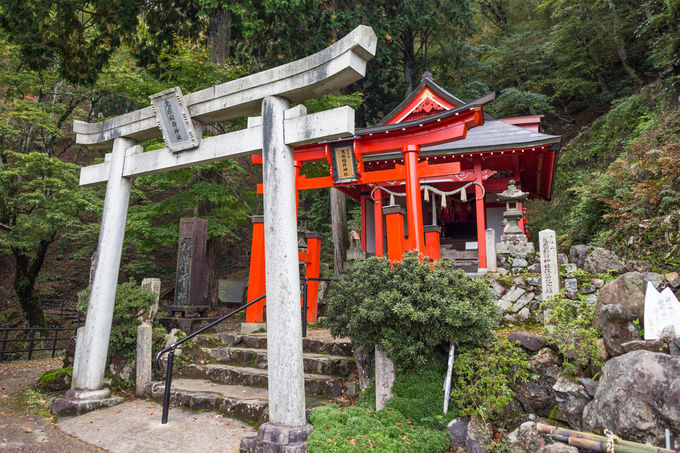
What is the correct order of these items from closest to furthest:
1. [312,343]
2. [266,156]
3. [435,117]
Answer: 1. [266,156]
2. [312,343]
3. [435,117]

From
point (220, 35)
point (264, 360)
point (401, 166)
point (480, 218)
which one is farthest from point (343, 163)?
point (220, 35)

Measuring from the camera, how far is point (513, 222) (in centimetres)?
830

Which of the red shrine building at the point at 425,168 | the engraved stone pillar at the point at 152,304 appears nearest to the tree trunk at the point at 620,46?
the red shrine building at the point at 425,168

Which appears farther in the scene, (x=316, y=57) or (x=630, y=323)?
(x=316, y=57)

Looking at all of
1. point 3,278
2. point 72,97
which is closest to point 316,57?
point 72,97

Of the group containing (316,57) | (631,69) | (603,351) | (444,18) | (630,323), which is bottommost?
(603,351)

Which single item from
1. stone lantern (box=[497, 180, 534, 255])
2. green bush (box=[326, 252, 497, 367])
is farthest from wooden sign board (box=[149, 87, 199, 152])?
stone lantern (box=[497, 180, 534, 255])

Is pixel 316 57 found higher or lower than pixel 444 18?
lower

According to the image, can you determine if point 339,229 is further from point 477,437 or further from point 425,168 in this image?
point 477,437

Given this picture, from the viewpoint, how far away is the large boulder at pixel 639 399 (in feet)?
9.93

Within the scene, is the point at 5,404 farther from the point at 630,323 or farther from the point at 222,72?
the point at 222,72

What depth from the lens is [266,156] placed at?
4523 millimetres

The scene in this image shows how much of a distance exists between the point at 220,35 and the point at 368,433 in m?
12.6

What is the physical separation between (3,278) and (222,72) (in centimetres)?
1660
